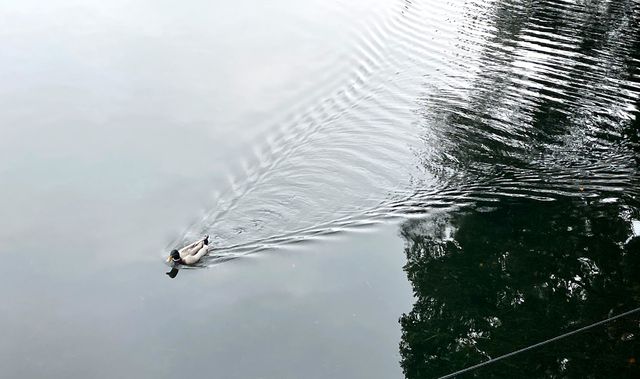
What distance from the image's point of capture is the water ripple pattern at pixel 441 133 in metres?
15.0

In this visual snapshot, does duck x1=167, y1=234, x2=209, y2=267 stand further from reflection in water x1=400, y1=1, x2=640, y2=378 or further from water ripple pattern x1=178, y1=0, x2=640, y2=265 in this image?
reflection in water x1=400, y1=1, x2=640, y2=378

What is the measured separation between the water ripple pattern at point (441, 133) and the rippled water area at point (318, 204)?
7 cm

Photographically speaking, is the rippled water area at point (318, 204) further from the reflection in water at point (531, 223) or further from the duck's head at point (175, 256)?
the duck's head at point (175, 256)

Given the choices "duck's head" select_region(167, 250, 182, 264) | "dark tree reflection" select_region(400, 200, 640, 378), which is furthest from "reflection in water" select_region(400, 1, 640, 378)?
"duck's head" select_region(167, 250, 182, 264)

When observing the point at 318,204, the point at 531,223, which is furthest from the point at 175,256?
the point at 531,223

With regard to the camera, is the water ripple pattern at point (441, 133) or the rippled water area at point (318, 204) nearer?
the rippled water area at point (318, 204)

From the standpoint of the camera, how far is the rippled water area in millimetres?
12453

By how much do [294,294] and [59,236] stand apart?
18.7 ft

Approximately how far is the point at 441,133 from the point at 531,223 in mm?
3860

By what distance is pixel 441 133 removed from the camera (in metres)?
17.6

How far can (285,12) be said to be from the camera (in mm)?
25547

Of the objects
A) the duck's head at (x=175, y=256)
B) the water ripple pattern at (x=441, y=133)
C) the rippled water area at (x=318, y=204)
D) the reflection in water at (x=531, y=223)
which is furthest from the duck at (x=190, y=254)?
the reflection in water at (x=531, y=223)

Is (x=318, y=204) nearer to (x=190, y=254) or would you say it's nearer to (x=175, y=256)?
(x=190, y=254)

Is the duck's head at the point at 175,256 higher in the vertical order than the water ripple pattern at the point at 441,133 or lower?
lower
